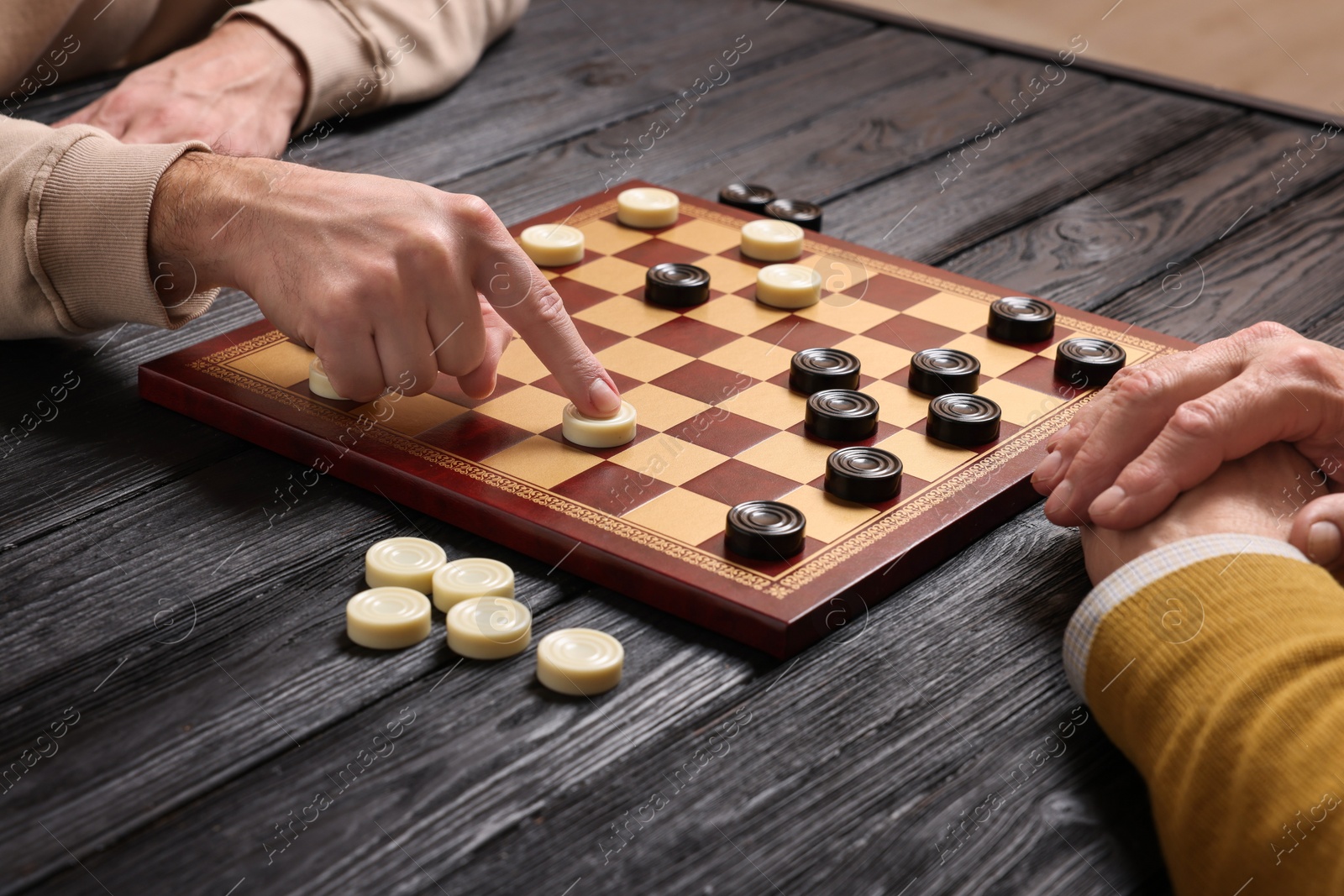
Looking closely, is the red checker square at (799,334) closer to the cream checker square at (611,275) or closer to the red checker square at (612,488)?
the cream checker square at (611,275)

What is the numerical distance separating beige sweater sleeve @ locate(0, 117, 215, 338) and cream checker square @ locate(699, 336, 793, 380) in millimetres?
690

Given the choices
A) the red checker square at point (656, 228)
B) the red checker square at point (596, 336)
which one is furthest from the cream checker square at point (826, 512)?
the red checker square at point (656, 228)

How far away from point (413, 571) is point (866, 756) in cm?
46

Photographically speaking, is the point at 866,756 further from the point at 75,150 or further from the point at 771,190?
the point at 771,190

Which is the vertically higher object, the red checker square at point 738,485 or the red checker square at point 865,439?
the red checker square at point 738,485

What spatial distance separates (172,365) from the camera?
5.34 feet

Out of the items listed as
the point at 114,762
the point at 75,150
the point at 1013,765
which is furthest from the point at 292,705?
the point at 75,150

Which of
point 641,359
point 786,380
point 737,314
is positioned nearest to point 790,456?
point 786,380

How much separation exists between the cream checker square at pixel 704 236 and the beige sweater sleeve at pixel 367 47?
72cm

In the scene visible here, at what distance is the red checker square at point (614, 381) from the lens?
163cm

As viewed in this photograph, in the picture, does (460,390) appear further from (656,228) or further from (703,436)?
(656,228)

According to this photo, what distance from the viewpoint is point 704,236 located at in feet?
6.86

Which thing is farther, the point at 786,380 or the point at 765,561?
the point at 786,380

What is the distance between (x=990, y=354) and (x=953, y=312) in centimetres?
13
